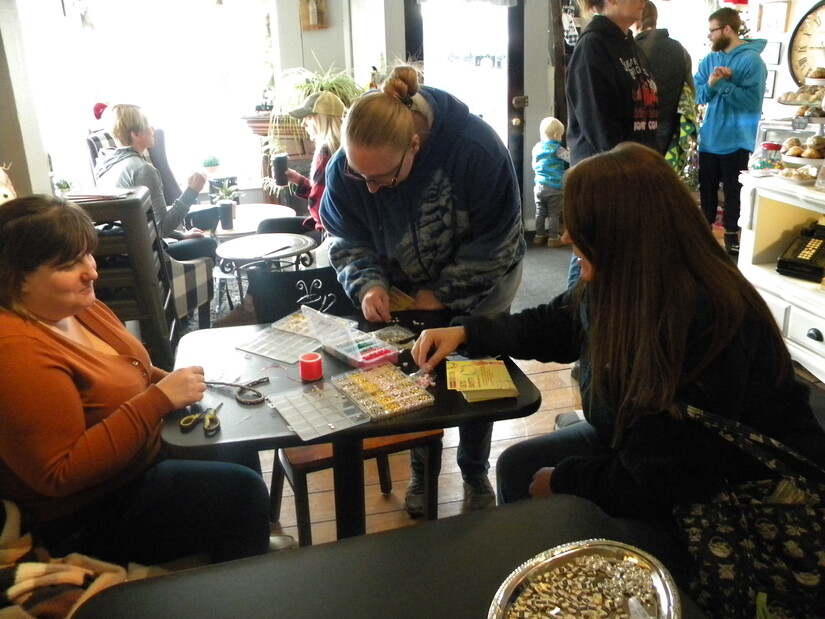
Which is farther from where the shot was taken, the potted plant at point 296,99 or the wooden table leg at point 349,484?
the potted plant at point 296,99

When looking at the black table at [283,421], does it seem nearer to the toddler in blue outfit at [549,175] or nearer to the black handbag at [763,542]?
the black handbag at [763,542]

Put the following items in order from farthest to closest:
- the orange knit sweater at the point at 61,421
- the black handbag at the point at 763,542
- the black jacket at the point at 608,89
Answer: the black jacket at the point at 608,89, the orange knit sweater at the point at 61,421, the black handbag at the point at 763,542

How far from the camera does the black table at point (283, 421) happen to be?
1.25 meters

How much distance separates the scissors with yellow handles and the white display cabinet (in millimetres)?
2342

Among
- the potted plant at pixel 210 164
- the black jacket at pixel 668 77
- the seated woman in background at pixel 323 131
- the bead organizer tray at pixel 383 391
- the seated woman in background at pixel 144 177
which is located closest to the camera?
the bead organizer tray at pixel 383 391

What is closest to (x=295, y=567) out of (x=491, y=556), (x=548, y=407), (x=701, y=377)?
(x=491, y=556)

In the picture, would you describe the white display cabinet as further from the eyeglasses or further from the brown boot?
the eyeglasses

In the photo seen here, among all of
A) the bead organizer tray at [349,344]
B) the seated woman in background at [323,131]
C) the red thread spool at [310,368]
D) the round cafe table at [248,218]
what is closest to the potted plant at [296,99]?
the round cafe table at [248,218]

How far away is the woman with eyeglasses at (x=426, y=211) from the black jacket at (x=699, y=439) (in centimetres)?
63

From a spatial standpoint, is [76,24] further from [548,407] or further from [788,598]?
[788,598]

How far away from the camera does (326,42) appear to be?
5.30 metres

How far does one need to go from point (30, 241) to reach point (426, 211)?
94 cm

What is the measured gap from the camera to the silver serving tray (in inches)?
30.6

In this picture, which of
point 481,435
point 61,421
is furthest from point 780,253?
point 61,421
